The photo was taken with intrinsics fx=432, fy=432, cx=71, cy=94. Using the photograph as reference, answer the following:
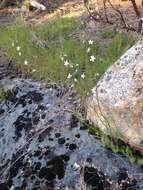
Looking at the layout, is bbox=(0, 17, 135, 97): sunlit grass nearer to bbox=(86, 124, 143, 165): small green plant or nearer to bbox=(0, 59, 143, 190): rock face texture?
bbox=(0, 59, 143, 190): rock face texture

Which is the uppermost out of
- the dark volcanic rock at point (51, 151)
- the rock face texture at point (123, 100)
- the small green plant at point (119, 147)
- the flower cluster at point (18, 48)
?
the rock face texture at point (123, 100)

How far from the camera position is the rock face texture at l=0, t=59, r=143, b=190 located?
11.7 ft

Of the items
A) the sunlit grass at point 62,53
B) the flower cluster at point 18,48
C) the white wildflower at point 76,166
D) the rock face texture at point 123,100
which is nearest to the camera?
the rock face texture at point 123,100

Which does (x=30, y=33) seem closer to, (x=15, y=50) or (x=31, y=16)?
(x=15, y=50)

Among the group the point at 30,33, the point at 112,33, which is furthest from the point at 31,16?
the point at 112,33

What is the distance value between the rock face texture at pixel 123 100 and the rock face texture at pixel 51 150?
21 cm

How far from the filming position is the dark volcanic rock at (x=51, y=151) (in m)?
3.57

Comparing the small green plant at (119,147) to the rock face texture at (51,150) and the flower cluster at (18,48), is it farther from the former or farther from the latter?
the flower cluster at (18,48)

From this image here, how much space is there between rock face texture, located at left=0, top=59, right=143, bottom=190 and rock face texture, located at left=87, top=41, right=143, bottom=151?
0.70 ft

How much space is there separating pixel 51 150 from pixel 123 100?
2.79ft

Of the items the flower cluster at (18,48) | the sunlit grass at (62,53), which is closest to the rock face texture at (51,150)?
the sunlit grass at (62,53)

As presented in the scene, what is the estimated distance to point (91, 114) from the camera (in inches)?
153

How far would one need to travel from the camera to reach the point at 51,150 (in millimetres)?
3955

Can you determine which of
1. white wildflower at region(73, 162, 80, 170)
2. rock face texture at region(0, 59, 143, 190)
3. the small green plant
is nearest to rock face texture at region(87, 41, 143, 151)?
the small green plant
